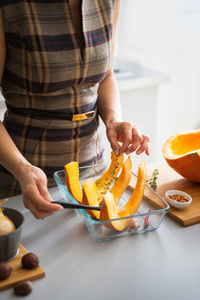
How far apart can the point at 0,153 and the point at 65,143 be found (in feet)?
1.06

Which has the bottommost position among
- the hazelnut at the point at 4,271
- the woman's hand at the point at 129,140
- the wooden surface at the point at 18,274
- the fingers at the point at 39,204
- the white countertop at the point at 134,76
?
the white countertop at the point at 134,76

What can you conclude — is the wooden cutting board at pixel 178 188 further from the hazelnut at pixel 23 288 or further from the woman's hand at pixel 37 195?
the hazelnut at pixel 23 288

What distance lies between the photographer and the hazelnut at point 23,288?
0.82m

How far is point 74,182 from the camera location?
1140 mm

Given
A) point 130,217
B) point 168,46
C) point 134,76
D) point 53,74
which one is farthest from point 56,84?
point 168,46

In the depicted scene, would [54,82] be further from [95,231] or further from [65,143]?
→ [95,231]

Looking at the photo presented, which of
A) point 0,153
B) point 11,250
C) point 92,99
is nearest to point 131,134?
point 92,99

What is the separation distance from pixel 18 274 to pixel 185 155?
61cm

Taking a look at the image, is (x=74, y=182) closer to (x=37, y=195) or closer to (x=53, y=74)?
(x=37, y=195)

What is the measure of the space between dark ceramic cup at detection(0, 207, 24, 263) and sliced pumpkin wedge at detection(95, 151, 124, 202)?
0.26m

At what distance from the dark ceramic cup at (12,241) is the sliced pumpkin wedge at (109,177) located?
0.84ft

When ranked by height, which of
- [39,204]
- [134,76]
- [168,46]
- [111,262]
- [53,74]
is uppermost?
[53,74]

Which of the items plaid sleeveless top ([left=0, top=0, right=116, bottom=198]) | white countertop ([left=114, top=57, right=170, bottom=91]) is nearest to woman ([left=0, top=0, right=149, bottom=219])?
plaid sleeveless top ([left=0, top=0, right=116, bottom=198])

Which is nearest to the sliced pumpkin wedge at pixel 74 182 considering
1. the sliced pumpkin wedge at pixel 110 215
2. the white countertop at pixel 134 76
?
the sliced pumpkin wedge at pixel 110 215
